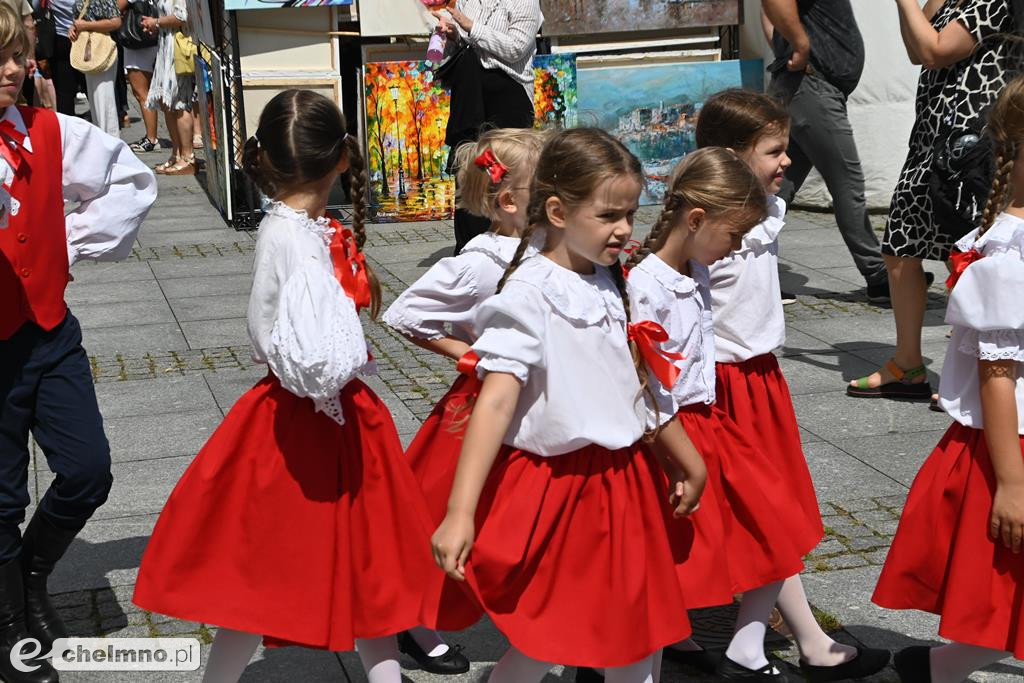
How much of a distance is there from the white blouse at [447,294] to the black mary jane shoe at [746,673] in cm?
112

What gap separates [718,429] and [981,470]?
68cm

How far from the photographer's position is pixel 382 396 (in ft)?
21.0

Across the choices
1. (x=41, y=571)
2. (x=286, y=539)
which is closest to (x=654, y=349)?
(x=286, y=539)

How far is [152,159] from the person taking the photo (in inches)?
566

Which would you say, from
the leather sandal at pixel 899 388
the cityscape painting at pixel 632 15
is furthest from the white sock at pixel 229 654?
the cityscape painting at pixel 632 15

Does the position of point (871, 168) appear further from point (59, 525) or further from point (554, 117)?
point (59, 525)

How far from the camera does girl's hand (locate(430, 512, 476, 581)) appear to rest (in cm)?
286

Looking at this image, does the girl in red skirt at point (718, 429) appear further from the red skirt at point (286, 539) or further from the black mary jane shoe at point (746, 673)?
the red skirt at point (286, 539)

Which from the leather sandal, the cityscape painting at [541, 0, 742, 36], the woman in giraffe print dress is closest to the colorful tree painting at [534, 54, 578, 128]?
the cityscape painting at [541, 0, 742, 36]

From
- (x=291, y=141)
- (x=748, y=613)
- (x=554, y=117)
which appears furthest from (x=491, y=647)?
(x=554, y=117)

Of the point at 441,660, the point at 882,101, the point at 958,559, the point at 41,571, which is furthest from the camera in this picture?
the point at 882,101

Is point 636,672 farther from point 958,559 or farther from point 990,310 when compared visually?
point 990,310

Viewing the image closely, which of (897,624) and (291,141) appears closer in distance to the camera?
(291,141)

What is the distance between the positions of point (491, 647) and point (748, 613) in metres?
0.78
